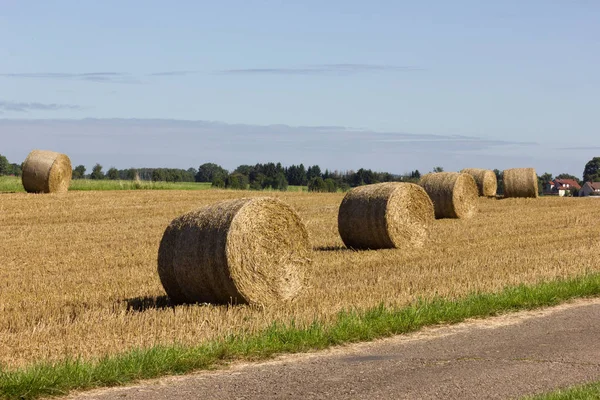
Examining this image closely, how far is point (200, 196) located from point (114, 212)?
22.7 ft

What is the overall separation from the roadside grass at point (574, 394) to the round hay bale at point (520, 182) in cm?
2849

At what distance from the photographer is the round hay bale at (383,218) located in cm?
1956

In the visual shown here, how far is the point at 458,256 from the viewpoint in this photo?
57.5ft

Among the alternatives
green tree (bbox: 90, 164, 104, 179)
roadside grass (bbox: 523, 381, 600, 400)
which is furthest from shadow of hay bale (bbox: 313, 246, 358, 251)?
green tree (bbox: 90, 164, 104, 179)

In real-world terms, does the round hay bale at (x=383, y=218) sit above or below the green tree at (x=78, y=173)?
below

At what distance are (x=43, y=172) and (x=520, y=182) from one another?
18.7m

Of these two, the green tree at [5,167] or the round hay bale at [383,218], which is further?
the green tree at [5,167]

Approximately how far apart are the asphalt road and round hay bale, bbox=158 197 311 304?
2.92 meters

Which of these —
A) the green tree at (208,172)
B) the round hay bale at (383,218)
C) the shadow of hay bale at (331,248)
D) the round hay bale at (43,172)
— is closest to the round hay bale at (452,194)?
the round hay bale at (383,218)

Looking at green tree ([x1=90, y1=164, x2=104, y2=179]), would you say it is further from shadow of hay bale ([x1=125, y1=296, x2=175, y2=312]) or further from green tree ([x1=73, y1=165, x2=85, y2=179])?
shadow of hay bale ([x1=125, y1=296, x2=175, y2=312])

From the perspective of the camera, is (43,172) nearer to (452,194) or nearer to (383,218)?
(452,194)

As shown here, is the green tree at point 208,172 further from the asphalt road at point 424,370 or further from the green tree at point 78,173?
the asphalt road at point 424,370

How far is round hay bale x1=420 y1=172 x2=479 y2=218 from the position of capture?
26922 mm

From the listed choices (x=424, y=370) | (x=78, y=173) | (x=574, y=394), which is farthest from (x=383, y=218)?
(x=78, y=173)
